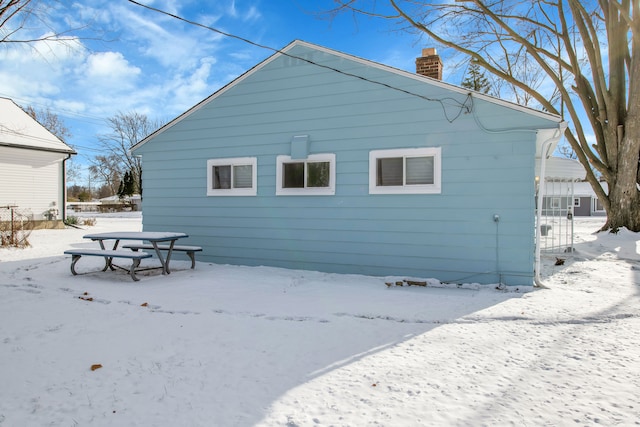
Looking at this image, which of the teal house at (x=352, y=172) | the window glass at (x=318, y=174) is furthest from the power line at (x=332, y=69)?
the window glass at (x=318, y=174)

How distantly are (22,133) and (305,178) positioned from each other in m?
16.4

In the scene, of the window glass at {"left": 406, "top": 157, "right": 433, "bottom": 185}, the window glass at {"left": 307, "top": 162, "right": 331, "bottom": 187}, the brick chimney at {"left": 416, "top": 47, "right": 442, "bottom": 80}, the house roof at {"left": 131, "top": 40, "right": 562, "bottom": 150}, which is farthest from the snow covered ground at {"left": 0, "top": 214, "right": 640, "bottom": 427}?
the brick chimney at {"left": 416, "top": 47, "right": 442, "bottom": 80}

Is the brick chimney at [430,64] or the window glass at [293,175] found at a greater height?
the brick chimney at [430,64]

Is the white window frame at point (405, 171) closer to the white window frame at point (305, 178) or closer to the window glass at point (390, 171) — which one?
the window glass at point (390, 171)

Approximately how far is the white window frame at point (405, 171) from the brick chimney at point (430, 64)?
2.07 m

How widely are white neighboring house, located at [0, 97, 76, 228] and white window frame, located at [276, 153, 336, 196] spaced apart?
13679mm

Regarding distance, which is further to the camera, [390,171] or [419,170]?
[390,171]

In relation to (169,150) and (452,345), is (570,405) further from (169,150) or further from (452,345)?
(169,150)

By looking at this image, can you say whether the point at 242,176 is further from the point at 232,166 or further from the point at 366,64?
the point at 366,64

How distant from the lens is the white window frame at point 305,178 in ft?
23.4

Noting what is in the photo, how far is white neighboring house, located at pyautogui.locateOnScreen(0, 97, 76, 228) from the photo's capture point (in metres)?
15.9

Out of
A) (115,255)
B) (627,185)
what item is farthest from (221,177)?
(627,185)

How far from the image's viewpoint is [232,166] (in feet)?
26.7

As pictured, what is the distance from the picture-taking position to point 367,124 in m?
6.88
